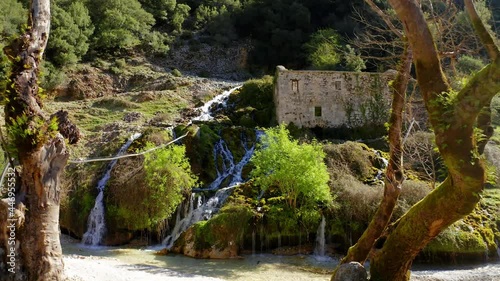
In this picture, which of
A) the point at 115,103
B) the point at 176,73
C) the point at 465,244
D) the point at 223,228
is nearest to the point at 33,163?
the point at 223,228

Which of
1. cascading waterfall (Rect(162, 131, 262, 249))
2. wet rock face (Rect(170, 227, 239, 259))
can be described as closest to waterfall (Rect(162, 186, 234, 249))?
cascading waterfall (Rect(162, 131, 262, 249))

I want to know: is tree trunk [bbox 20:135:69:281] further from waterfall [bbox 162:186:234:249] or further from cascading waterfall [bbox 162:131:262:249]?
waterfall [bbox 162:186:234:249]

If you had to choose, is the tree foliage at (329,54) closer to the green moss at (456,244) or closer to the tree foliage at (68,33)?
the green moss at (456,244)

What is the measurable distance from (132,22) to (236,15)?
11845 millimetres

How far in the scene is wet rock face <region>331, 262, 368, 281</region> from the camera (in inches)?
332

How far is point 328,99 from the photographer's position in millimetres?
28062

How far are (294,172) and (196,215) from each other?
475 cm

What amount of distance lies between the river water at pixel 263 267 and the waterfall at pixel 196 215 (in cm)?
130

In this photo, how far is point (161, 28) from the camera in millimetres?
51812

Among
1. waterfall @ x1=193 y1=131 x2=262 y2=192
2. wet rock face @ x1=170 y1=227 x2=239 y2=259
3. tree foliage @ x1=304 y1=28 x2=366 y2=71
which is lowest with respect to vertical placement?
wet rock face @ x1=170 y1=227 x2=239 y2=259

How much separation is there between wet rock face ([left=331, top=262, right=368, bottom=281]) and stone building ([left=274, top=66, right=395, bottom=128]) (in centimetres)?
1939

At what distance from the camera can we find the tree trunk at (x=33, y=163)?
7473 mm

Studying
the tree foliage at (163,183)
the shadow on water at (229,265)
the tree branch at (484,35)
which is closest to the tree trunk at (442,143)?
the tree branch at (484,35)

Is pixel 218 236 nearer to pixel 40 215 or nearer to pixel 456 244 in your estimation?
pixel 456 244
